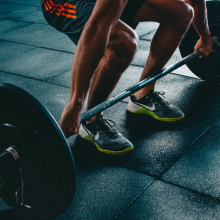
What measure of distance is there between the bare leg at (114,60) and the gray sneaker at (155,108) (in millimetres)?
473

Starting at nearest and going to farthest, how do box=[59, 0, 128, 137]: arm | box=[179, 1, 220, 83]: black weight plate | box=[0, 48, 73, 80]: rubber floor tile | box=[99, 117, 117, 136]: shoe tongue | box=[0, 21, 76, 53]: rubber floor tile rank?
box=[59, 0, 128, 137]: arm
box=[99, 117, 117, 136]: shoe tongue
box=[179, 1, 220, 83]: black weight plate
box=[0, 48, 73, 80]: rubber floor tile
box=[0, 21, 76, 53]: rubber floor tile

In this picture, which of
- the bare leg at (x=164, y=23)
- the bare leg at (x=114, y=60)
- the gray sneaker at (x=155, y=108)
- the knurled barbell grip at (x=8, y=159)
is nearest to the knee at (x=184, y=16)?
the bare leg at (x=164, y=23)

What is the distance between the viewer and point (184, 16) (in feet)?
5.74

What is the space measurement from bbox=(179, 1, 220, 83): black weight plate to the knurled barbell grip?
1.69 meters

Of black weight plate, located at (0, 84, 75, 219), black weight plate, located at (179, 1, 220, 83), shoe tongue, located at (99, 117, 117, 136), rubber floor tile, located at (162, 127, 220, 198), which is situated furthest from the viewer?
black weight plate, located at (179, 1, 220, 83)

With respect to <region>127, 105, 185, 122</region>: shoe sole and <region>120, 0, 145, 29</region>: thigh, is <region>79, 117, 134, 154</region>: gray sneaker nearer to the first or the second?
<region>127, 105, 185, 122</region>: shoe sole

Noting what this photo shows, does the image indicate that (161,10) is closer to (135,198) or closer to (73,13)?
(73,13)

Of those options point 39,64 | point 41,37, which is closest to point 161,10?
point 39,64

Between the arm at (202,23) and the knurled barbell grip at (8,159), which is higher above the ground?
the arm at (202,23)

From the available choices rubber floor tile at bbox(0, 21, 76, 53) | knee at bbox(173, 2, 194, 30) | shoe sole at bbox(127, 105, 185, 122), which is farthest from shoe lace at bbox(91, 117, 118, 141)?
rubber floor tile at bbox(0, 21, 76, 53)

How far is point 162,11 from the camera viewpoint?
1.73 metres

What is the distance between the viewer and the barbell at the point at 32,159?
1066mm

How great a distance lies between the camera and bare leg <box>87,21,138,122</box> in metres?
1.50

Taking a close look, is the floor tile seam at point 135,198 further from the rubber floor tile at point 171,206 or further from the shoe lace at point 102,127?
the shoe lace at point 102,127
